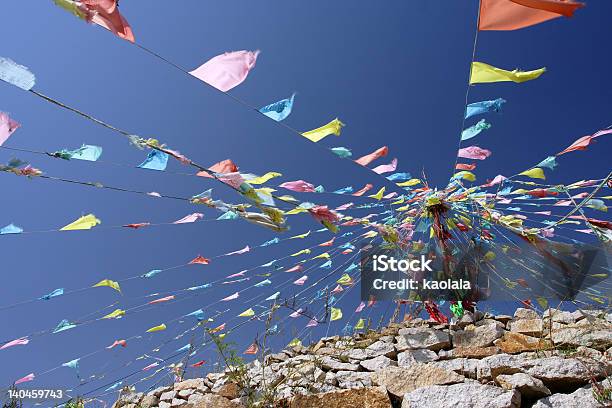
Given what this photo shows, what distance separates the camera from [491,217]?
5.58m

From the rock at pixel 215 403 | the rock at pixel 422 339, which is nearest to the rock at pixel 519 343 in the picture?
the rock at pixel 422 339

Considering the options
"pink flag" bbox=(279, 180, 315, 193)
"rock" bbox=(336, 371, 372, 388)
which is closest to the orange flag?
"pink flag" bbox=(279, 180, 315, 193)

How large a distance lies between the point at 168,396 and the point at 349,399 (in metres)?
2.87

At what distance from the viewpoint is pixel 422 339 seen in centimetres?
466

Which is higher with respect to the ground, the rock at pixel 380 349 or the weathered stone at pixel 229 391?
the rock at pixel 380 349

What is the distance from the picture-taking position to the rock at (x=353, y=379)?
379cm

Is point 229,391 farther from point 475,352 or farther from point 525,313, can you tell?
point 525,313

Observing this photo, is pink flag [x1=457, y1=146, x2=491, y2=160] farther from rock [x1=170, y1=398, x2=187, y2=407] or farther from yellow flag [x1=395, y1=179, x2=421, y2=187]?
rock [x1=170, y1=398, x2=187, y2=407]

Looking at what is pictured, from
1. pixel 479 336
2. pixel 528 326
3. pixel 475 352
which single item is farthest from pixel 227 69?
pixel 528 326

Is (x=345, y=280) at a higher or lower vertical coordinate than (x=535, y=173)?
lower

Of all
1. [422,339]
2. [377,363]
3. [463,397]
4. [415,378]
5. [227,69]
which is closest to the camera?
[227,69]

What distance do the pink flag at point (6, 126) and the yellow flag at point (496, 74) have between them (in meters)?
3.34

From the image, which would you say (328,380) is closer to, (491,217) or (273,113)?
(273,113)

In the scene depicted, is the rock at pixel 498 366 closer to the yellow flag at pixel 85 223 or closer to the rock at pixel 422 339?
the rock at pixel 422 339
